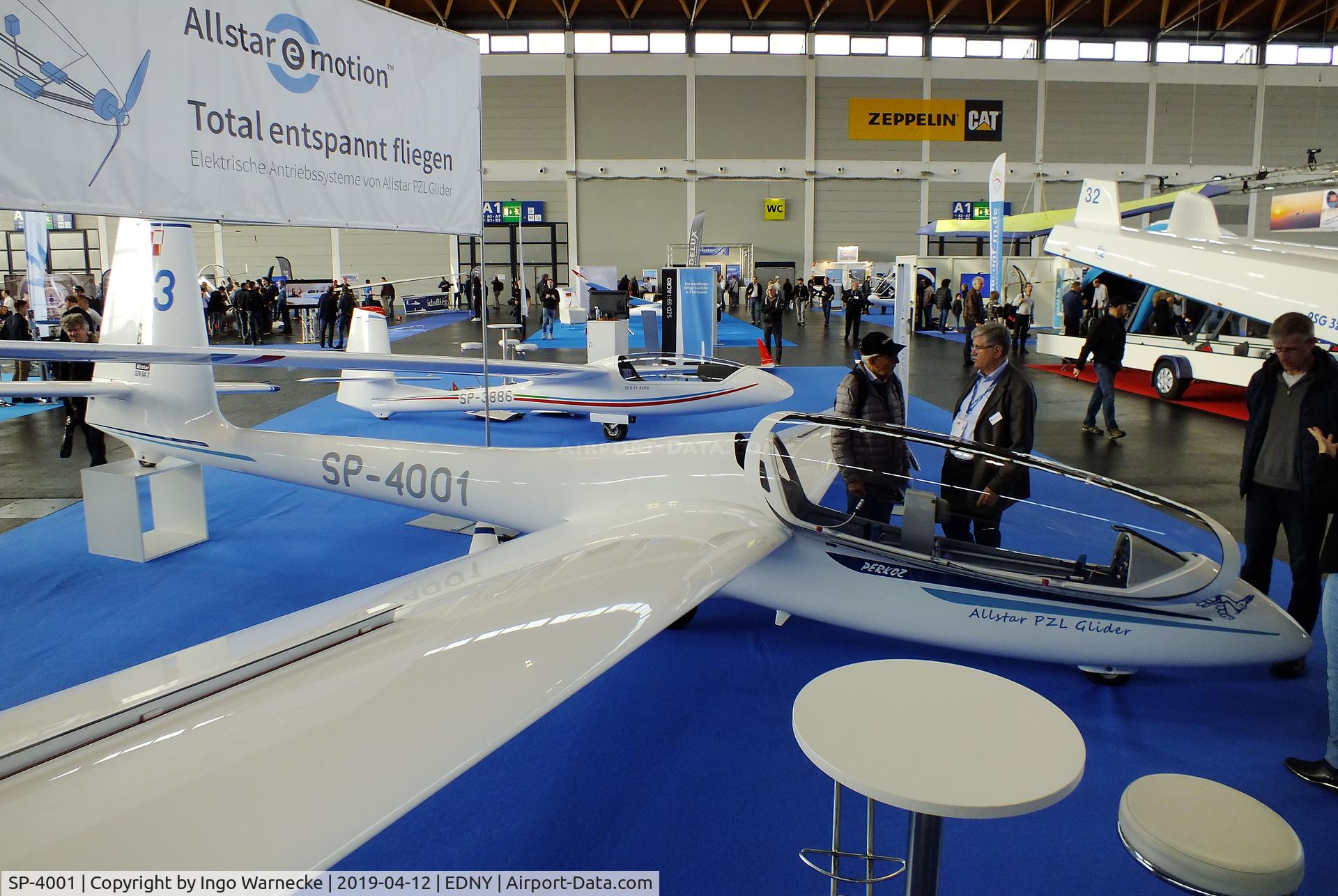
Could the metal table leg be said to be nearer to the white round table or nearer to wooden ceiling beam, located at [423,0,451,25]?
the white round table

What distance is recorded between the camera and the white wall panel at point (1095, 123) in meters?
31.0

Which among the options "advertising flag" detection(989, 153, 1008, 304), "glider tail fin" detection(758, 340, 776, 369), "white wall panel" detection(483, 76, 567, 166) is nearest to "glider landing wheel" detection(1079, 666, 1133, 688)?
"advertising flag" detection(989, 153, 1008, 304)

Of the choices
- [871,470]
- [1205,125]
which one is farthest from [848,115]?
[871,470]

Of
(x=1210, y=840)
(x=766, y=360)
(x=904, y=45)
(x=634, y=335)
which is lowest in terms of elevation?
(x=1210, y=840)

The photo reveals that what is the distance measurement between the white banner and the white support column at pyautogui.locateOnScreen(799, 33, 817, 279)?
97.8ft

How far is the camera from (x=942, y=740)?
1.79 m

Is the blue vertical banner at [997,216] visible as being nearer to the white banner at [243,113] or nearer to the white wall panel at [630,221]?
the white banner at [243,113]

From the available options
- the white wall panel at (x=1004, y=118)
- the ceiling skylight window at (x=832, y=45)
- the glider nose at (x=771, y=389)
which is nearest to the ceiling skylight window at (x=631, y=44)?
the ceiling skylight window at (x=832, y=45)

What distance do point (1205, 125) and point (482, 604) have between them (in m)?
38.4

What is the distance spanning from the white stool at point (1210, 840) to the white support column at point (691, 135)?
30.2m

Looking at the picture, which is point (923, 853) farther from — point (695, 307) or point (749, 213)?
point (749, 213)

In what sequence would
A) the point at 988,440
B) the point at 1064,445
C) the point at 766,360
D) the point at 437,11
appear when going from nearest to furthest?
1. the point at 988,440
2. the point at 1064,445
3. the point at 766,360
4. the point at 437,11

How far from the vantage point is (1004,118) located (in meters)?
31.2

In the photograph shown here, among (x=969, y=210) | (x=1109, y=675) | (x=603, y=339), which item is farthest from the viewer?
(x=969, y=210)
